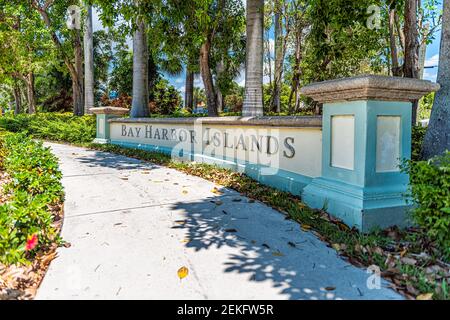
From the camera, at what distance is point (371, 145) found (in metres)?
4.43

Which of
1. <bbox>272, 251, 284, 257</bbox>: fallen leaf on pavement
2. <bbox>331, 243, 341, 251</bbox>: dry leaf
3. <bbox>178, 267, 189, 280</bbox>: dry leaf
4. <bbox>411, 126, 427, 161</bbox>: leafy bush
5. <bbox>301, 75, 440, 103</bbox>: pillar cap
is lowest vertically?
<bbox>178, 267, 189, 280</bbox>: dry leaf

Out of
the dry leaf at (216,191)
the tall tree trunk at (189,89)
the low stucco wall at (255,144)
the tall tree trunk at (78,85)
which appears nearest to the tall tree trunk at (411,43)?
the low stucco wall at (255,144)

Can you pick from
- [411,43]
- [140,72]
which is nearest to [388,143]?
[411,43]

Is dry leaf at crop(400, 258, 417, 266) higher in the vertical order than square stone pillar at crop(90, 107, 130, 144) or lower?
lower

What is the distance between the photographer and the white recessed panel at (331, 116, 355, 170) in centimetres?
464

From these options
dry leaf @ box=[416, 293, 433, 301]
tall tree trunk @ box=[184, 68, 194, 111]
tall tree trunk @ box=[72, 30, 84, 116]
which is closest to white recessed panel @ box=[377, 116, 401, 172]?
dry leaf @ box=[416, 293, 433, 301]

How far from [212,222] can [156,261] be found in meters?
1.27

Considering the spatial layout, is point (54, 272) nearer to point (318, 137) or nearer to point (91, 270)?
point (91, 270)

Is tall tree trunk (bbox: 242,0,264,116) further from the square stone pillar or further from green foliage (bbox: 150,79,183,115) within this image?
green foliage (bbox: 150,79,183,115)

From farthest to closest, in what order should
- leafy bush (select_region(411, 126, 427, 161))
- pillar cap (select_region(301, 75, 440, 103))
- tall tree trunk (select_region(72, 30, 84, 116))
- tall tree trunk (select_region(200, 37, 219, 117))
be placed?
tall tree trunk (select_region(72, 30, 84, 116)), tall tree trunk (select_region(200, 37, 219, 117)), leafy bush (select_region(411, 126, 427, 161)), pillar cap (select_region(301, 75, 440, 103))

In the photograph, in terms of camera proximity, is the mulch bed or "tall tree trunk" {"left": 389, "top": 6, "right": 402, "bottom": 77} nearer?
the mulch bed

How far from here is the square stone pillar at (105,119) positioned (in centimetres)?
1377

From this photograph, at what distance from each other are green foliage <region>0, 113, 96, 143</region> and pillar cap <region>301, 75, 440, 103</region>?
12.0 meters

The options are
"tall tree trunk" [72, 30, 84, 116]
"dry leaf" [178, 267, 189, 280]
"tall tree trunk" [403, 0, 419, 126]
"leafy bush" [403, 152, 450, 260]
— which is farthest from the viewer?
"tall tree trunk" [72, 30, 84, 116]
